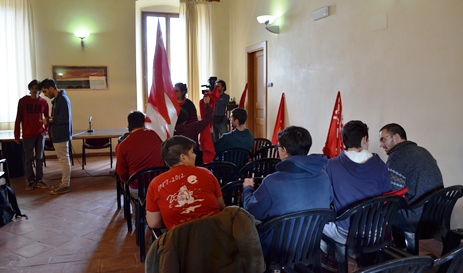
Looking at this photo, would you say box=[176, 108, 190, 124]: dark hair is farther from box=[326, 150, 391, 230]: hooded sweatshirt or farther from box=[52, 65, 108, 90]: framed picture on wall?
box=[52, 65, 108, 90]: framed picture on wall

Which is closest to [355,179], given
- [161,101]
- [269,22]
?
[161,101]

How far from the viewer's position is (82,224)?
11.8ft

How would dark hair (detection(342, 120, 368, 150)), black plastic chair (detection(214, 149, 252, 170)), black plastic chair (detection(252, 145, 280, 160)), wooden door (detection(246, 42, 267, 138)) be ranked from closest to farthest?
dark hair (detection(342, 120, 368, 150))
black plastic chair (detection(214, 149, 252, 170))
black plastic chair (detection(252, 145, 280, 160))
wooden door (detection(246, 42, 267, 138))

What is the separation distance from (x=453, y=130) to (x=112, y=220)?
124 inches

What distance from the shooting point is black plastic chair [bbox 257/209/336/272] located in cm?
176

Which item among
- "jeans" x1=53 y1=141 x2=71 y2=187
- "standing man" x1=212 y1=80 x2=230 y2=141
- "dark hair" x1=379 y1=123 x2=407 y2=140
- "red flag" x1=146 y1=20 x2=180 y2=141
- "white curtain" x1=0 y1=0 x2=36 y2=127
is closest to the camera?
"dark hair" x1=379 y1=123 x2=407 y2=140

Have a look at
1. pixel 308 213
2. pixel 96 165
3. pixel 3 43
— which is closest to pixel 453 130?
pixel 308 213

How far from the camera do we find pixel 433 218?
2.34 m

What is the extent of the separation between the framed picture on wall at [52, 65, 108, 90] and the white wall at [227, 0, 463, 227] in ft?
11.3

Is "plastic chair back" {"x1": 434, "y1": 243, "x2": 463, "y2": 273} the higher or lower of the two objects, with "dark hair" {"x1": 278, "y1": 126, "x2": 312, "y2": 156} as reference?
lower

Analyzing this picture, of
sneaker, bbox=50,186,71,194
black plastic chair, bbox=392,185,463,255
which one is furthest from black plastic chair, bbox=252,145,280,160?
sneaker, bbox=50,186,71,194

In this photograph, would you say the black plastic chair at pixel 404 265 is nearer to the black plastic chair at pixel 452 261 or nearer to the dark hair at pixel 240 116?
the black plastic chair at pixel 452 261

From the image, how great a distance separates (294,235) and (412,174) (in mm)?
1077

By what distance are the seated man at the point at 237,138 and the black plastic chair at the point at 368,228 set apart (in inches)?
67.8
